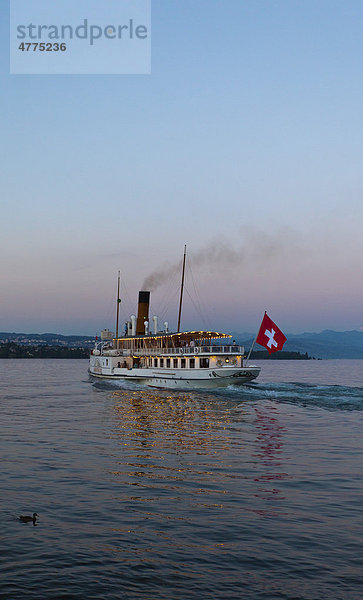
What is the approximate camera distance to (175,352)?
6712 cm

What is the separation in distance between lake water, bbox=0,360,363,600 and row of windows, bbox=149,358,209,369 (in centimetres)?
2482

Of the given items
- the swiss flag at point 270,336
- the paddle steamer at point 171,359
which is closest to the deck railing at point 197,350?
the paddle steamer at point 171,359

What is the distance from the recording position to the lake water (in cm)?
1255

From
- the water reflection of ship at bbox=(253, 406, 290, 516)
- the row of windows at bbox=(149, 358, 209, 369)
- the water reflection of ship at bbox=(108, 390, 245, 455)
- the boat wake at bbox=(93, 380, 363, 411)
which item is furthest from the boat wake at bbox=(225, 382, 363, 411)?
the water reflection of ship at bbox=(253, 406, 290, 516)

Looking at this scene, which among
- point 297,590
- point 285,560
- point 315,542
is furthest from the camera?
point 315,542

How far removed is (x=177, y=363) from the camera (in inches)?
2628

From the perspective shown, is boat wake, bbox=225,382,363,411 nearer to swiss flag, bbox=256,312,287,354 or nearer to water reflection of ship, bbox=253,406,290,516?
swiss flag, bbox=256,312,287,354

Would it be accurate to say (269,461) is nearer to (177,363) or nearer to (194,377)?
(194,377)

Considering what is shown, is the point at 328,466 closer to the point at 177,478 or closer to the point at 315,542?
the point at 177,478

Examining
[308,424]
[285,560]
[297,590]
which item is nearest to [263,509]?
[285,560]

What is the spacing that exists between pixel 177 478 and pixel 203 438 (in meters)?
10.8

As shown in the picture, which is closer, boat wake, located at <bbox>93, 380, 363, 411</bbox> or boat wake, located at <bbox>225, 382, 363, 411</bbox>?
boat wake, located at <bbox>225, 382, 363, 411</bbox>

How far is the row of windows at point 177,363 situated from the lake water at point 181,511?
24.8m

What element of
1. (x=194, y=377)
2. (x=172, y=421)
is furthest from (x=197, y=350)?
(x=172, y=421)
